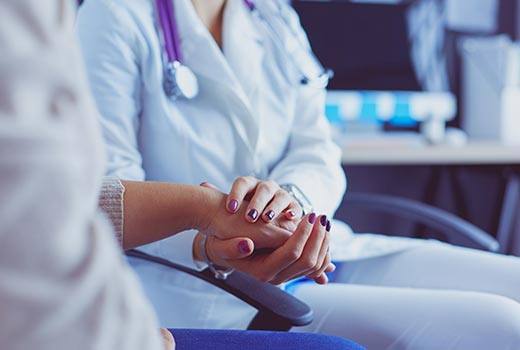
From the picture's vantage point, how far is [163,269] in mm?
1120

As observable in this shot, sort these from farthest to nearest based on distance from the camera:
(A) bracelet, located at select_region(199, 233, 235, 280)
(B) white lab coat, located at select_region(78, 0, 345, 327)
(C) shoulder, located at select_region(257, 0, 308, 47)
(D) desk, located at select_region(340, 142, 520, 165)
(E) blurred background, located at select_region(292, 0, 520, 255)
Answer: (E) blurred background, located at select_region(292, 0, 520, 255) < (D) desk, located at select_region(340, 142, 520, 165) < (C) shoulder, located at select_region(257, 0, 308, 47) < (B) white lab coat, located at select_region(78, 0, 345, 327) < (A) bracelet, located at select_region(199, 233, 235, 280)

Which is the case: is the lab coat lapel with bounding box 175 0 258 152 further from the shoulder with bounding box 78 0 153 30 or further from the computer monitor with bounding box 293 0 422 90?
the computer monitor with bounding box 293 0 422 90

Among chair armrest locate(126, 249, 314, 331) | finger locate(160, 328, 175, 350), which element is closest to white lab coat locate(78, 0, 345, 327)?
chair armrest locate(126, 249, 314, 331)

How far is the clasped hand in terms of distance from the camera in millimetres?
907

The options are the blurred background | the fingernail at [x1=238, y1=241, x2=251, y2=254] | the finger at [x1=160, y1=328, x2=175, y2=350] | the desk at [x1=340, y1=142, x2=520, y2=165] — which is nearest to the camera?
the finger at [x1=160, y1=328, x2=175, y2=350]

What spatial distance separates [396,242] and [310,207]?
10.9 inches

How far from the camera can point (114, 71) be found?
1093 mm

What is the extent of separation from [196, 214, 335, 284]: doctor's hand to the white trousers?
5.3 inches

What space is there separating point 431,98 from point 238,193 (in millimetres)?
1682

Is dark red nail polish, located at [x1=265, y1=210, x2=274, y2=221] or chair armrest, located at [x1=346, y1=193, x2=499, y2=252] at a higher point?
dark red nail polish, located at [x1=265, y1=210, x2=274, y2=221]

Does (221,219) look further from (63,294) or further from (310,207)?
(63,294)

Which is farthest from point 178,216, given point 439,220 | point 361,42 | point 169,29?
point 361,42

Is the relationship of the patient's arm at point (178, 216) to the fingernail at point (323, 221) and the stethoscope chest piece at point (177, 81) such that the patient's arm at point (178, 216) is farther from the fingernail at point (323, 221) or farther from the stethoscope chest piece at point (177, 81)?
the stethoscope chest piece at point (177, 81)

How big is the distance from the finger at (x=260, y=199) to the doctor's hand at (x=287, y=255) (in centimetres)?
4
